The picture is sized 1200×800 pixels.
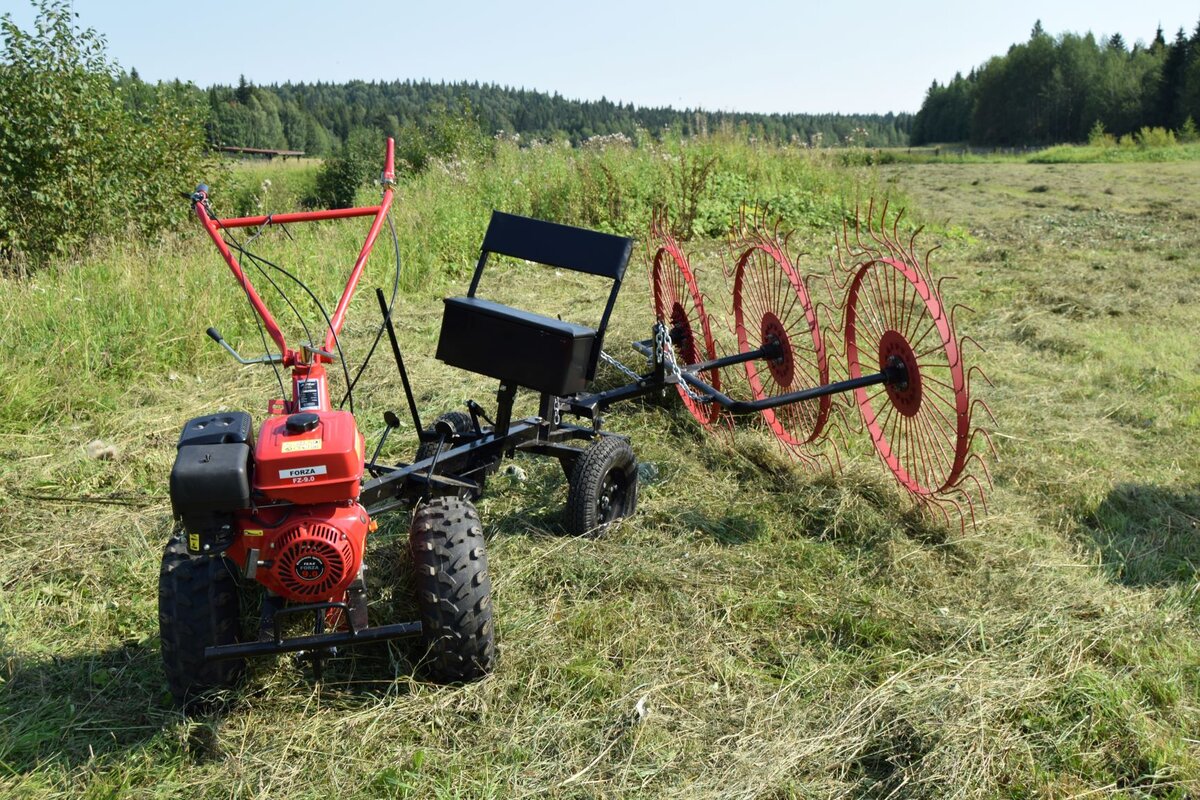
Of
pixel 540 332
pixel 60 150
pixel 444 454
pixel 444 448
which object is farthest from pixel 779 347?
pixel 60 150

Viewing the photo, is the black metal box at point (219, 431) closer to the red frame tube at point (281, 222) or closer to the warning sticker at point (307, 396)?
the warning sticker at point (307, 396)

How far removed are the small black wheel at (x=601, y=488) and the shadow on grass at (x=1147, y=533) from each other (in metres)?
1.97

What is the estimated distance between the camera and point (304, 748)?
264 cm

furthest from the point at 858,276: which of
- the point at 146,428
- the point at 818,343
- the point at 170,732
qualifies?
the point at 146,428

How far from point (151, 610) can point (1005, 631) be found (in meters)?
3.07

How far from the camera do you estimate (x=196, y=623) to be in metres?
2.65

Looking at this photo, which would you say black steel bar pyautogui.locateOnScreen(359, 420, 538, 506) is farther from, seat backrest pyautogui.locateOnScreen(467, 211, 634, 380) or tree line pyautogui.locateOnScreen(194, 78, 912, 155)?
tree line pyautogui.locateOnScreen(194, 78, 912, 155)

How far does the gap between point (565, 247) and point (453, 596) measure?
66.3 inches

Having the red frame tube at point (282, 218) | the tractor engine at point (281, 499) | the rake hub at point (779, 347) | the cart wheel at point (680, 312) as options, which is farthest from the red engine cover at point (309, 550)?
the cart wheel at point (680, 312)

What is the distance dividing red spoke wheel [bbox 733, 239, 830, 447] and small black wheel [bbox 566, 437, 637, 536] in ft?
3.13

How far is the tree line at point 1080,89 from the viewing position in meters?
47.2

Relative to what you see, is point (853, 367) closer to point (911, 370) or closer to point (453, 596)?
point (911, 370)

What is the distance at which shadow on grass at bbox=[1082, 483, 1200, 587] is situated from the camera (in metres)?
3.56

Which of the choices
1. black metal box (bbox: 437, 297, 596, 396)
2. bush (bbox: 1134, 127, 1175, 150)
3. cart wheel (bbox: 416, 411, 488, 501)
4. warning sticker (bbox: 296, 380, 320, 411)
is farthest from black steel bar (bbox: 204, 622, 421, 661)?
bush (bbox: 1134, 127, 1175, 150)
